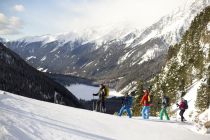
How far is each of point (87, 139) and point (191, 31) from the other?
7659 cm

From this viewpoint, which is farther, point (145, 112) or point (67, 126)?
point (145, 112)

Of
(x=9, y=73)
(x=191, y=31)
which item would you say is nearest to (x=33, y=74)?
(x=9, y=73)

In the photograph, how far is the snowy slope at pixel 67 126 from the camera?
1636 cm

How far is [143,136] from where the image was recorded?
20953 millimetres

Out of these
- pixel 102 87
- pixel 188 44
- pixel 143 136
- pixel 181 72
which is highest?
pixel 188 44

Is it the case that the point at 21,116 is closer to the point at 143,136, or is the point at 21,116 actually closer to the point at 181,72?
the point at 143,136

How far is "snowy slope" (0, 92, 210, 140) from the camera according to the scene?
16.4 metres

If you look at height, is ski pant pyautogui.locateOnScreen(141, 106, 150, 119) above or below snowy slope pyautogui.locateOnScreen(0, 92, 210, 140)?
above

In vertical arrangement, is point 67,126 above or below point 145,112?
below

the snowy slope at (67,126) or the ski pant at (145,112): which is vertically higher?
the ski pant at (145,112)

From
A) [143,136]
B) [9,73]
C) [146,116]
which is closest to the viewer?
[143,136]

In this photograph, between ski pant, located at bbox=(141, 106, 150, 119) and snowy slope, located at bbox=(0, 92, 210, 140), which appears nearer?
snowy slope, located at bbox=(0, 92, 210, 140)

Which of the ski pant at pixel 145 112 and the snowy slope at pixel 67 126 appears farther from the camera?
Result: the ski pant at pixel 145 112

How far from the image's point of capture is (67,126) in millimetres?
18844
